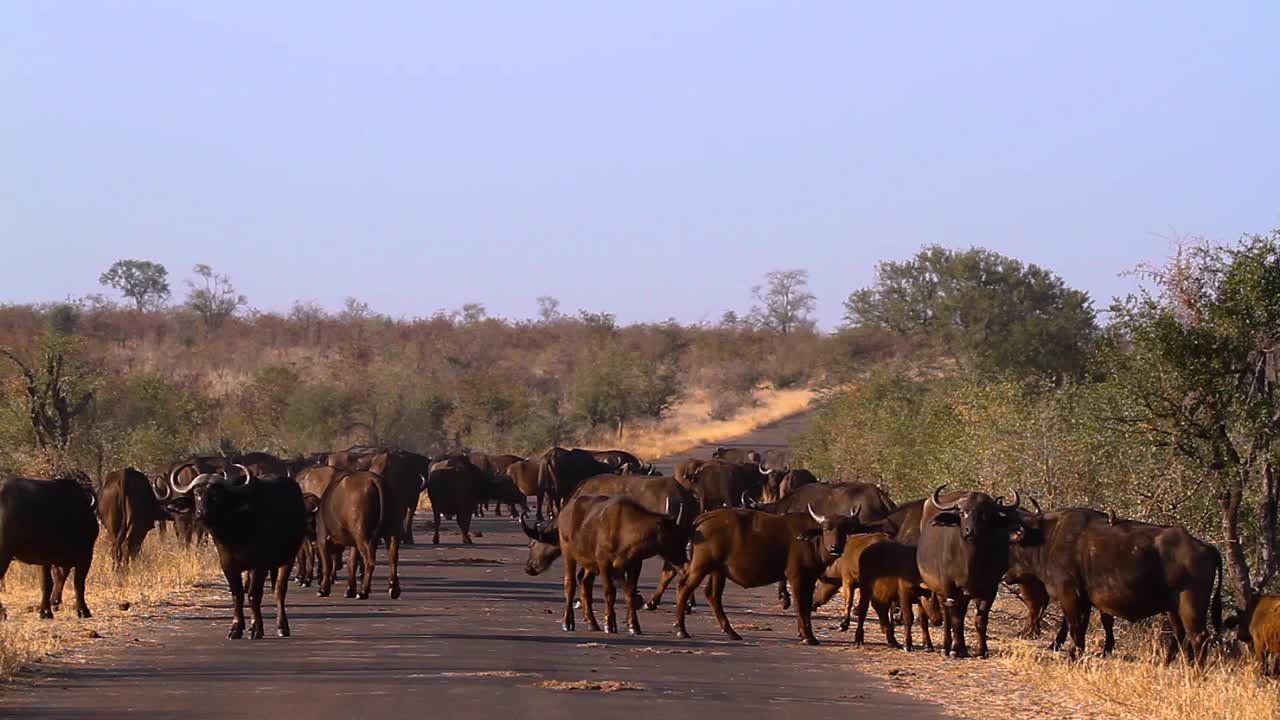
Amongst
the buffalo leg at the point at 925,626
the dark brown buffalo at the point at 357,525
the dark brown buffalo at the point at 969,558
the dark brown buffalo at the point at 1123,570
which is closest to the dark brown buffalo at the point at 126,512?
the dark brown buffalo at the point at 357,525

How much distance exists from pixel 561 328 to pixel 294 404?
173 ft

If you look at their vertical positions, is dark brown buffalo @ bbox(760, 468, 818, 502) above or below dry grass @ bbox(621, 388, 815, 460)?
below

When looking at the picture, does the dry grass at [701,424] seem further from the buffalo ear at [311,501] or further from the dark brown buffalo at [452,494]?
the buffalo ear at [311,501]

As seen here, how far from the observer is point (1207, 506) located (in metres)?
17.6

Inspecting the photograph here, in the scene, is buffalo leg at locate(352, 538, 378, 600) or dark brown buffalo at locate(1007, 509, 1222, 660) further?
buffalo leg at locate(352, 538, 378, 600)

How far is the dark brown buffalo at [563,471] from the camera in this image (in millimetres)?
32188

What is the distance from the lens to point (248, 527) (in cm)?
1512

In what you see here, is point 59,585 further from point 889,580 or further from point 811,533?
point 889,580

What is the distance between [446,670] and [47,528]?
17.2ft

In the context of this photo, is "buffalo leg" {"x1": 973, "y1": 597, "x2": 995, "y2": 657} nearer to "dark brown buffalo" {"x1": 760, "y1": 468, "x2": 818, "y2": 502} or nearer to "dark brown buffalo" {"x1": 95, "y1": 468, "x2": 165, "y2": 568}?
"dark brown buffalo" {"x1": 95, "y1": 468, "x2": 165, "y2": 568}

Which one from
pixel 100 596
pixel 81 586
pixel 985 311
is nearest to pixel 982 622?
pixel 81 586

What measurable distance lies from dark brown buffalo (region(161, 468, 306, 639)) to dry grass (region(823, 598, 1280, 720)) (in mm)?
5352

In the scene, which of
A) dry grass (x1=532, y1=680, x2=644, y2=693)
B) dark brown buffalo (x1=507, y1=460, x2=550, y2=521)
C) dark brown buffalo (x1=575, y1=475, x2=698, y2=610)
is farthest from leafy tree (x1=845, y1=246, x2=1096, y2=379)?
dry grass (x1=532, y1=680, x2=644, y2=693)

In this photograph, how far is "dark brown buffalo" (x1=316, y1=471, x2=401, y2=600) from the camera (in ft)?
61.4
